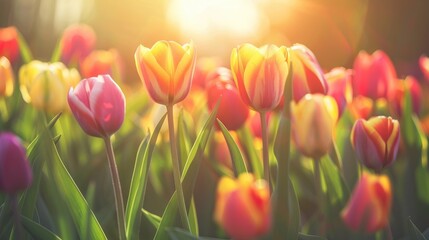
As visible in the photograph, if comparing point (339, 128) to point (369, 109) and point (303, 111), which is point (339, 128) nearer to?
point (369, 109)

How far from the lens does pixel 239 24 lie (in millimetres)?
5363

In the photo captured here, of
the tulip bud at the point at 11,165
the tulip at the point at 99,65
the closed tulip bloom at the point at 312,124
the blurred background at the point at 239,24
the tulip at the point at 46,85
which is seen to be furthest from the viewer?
the blurred background at the point at 239,24

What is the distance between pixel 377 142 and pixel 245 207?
0.49 meters

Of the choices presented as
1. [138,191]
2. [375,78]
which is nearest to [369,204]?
[138,191]

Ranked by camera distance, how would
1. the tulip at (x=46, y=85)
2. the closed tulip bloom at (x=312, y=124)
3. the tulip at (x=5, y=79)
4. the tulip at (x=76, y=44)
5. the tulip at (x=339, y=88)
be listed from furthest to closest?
the tulip at (x=76, y=44), the tulip at (x=5, y=79), the tulip at (x=46, y=85), the tulip at (x=339, y=88), the closed tulip bloom at (x=312, y=124)

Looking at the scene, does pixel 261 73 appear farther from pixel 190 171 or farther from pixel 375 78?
pixel 375 78

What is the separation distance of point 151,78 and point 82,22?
397cm

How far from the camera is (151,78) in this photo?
1.03m

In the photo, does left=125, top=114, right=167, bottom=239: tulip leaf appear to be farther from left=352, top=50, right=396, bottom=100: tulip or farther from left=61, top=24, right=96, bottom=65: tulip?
left=61, top=24, right=96, bottom=65: tulip

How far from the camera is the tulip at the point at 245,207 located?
600 millimetres

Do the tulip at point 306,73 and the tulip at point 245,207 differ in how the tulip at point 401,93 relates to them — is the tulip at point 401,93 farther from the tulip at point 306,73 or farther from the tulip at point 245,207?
the tulip at point 245,207

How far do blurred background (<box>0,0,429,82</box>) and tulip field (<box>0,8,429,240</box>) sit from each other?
108 cm

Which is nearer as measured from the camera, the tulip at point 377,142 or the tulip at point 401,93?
the tulip at point 377,142

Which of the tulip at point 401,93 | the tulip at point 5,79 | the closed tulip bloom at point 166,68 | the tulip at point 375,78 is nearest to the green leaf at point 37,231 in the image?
the closed tulip bloom at point 166,68
